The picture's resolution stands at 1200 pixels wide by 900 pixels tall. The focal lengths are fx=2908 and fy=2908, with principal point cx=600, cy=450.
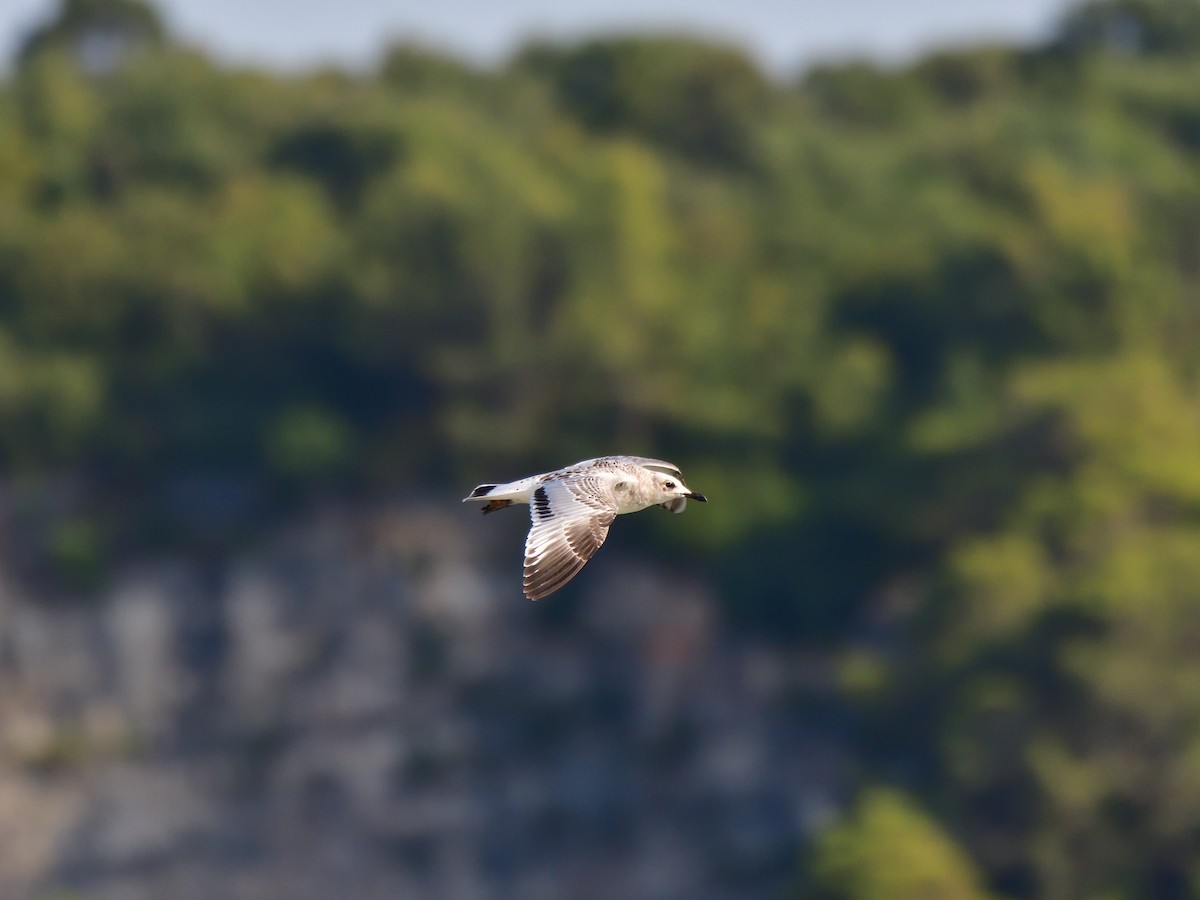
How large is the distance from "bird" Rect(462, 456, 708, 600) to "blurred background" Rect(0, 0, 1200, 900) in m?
16.5

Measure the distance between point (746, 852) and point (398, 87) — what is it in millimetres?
28797

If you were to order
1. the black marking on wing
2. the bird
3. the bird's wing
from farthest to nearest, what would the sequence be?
the black marking on wing, the bird, the bird's wing

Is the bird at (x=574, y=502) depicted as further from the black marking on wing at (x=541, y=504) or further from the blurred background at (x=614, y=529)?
the blurred background at (x=614, y=529)

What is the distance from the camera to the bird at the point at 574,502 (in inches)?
574

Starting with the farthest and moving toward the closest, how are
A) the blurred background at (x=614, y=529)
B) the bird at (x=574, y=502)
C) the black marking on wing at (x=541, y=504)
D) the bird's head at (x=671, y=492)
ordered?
the blurred background at (x=614, y=529)
the bird's head at (x=671, y=492)
the black marking on wing at (x=541, y=504)
the bird at (x=574, y=502)

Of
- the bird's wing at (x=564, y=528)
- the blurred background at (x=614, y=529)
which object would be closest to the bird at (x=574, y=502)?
the bird's wing at (x=564, y=528)

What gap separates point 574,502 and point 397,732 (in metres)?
25.5

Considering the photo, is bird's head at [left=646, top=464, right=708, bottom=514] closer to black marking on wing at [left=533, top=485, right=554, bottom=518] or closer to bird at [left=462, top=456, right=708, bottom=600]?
bird at [left=462, top=456, right=708, bottom=600]

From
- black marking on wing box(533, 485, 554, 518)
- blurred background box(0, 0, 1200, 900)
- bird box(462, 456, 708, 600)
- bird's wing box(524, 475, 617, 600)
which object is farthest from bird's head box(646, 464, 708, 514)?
blurred background box(0, 0, 1200, 900)

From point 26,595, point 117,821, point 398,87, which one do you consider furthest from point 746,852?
A: point 398,87

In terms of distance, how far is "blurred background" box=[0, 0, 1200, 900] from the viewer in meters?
36.6

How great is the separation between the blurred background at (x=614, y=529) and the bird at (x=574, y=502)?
16.5 metres

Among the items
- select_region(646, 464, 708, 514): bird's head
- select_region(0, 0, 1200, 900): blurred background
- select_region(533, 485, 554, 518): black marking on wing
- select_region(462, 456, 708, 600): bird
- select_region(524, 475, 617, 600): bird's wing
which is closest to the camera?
select_region(524, 475, 617, 600): bird's wing

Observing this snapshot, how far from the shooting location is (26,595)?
4241 cm
